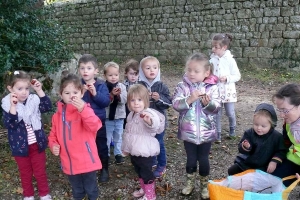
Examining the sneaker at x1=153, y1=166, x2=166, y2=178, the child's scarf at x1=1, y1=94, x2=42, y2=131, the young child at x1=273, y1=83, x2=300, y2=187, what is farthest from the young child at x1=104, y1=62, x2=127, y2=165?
the young child at x1=273, y1=83, x2=300, y2=187

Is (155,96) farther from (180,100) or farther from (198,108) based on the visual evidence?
(198,108)

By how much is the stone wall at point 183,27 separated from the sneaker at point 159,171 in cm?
494

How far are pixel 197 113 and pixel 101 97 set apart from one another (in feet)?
3.30

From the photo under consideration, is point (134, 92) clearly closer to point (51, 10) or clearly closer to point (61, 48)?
point (61, 48)

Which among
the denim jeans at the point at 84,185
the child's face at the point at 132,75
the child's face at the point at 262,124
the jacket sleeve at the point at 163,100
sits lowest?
the denim jeans at the point at 84,185

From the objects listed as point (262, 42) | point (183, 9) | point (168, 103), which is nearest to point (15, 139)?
point (168, 103)

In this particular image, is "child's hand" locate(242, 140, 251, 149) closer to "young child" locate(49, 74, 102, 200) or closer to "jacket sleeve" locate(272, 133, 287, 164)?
"jacket sleeve" locate(272, 133, 287, 164)

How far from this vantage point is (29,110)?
3.30 metres

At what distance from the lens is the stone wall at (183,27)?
9.84m

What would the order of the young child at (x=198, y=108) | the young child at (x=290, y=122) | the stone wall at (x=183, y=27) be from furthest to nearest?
1. the stone wall at (x=183, y=27)
2. the young child at (x=198, y=108)
3. the young child at (x=290, y=122)

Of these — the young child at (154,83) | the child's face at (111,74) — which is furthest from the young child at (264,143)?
the child's face at (111,74)

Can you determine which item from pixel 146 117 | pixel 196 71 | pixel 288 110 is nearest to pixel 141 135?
pixel 146 117

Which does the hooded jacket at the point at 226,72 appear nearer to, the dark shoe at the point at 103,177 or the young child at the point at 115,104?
the young child at the point at 115,104

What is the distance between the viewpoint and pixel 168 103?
373 cm
